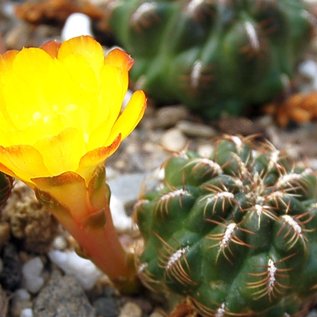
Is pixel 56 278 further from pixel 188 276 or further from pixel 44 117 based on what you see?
pixel 44 117

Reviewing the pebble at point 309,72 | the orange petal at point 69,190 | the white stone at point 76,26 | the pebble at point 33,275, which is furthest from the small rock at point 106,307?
the pebble at point 309,72

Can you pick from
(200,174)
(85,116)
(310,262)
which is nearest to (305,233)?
(310,262)

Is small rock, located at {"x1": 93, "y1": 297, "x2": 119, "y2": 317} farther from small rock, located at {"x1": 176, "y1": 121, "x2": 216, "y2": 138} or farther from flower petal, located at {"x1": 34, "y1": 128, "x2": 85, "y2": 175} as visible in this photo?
small rock, located at {"x1": 176, "y1": 121, "x2": 216, "y2": 138}

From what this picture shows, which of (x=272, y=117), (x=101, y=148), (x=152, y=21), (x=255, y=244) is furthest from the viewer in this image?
(x=272, y=117)

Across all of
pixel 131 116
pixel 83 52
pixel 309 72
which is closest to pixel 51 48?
pixel 83 52

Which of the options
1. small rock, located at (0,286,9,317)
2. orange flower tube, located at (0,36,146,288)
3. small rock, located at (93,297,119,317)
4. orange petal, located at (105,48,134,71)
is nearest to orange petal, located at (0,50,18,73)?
orange flower tube, located at (0,36,146,288)
